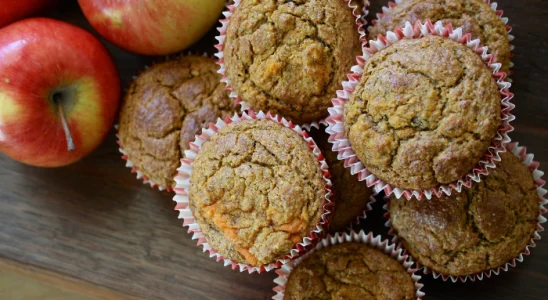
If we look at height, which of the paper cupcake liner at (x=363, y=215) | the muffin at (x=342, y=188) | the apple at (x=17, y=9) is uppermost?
the apple at (x=17, y=9)

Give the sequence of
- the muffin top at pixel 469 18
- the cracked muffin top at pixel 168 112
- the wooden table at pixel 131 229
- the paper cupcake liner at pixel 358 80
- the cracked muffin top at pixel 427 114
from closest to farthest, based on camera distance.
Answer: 1. the cracked muffin top at pixel 427 114
2. the paper cupcake liner at pixel 358 80
3. the muffin top at pixel 469 18
4. the cracked muffin top at pixel 168 112
5. the wooden table at pixel 131 229

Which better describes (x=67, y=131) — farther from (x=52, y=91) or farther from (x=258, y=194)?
(x=258, y=194)

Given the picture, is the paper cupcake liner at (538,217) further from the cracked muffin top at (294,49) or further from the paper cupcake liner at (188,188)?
the cracked muffin top at (294,49)

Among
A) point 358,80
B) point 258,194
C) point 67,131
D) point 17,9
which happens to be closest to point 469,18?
point 358,80

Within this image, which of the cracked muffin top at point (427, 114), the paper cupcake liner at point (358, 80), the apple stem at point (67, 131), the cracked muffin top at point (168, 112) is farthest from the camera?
the cracked muffin top at point (168, 112)

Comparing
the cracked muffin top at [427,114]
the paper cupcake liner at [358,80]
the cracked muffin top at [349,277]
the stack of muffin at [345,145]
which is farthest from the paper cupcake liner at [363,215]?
the cracked muffin top at [427,114]
